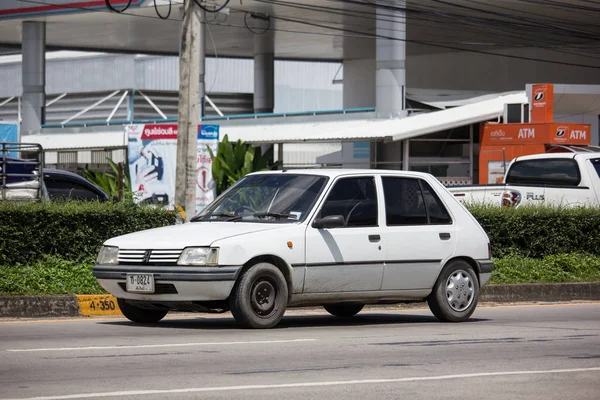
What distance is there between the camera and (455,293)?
12414mm

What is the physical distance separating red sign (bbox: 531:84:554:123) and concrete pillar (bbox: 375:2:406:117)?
7.63 meters

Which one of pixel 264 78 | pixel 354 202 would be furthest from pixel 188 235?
pixel 264 78

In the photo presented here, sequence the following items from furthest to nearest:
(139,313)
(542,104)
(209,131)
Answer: (542,104)
(209,131)
(139,313)

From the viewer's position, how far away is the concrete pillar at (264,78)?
5281cm

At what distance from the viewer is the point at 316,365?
8570mm

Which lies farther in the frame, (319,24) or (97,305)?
(319,24)

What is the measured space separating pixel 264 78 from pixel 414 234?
4149 centimetres

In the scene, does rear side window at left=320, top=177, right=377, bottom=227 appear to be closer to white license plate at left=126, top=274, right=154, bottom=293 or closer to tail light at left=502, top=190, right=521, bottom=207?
white license plate at left=126, top=274, right=154, bottom=293

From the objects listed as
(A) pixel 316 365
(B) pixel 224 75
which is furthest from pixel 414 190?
(B) pixel 224 75

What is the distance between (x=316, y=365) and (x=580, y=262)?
405 inches

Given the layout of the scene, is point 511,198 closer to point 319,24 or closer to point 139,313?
point 139,313

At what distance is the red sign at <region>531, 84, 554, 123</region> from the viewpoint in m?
31.2

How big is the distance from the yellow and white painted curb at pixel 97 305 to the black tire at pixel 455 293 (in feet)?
12.6

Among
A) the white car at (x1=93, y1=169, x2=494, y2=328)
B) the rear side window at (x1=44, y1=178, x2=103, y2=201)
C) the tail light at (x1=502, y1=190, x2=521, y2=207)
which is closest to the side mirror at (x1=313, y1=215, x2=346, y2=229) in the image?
the white car at (x1=93, y1=169, x2=494, y2=328)
